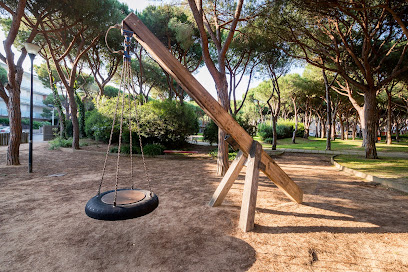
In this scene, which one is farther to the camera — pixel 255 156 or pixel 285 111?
pixel 285 111

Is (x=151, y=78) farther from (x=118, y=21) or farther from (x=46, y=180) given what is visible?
(x=46, y=180)

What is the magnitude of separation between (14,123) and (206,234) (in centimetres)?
879

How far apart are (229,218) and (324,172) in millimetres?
5862

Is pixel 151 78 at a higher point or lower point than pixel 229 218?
higher

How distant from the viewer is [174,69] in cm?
294

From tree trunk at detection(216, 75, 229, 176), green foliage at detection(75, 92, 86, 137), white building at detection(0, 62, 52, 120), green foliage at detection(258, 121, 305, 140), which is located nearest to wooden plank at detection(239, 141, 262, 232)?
tree trunk at detection(216, 75, 229, 176)

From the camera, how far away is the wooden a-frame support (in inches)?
111

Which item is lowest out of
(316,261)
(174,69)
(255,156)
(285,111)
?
(316,261)

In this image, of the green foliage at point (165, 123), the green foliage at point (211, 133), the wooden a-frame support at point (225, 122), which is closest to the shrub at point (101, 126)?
the green foliage at point (165, 123)

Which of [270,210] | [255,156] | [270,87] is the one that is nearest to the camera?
[255,156]

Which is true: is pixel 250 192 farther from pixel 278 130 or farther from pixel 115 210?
pixel 278 130

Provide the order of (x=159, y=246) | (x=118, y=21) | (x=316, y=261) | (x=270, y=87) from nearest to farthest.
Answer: (x=316, y=261)
(x=159, y=246)
(x=118, y=21)
(x=270, y=87)

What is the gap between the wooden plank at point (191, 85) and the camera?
2.79m

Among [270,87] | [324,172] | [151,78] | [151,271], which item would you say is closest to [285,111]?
[270,87]
